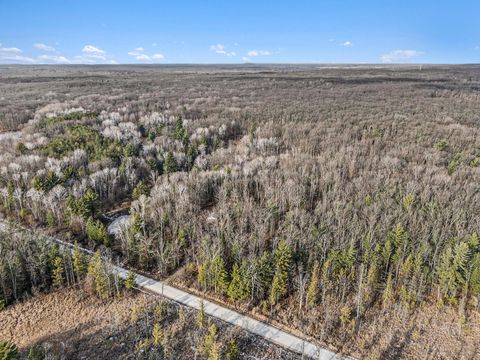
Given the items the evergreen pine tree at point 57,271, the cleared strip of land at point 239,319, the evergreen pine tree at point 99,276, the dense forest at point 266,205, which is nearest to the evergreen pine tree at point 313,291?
the dense forest at point 266,205

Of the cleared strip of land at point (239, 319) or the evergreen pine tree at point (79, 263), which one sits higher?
the evergreen pine tree at point (79, 263)

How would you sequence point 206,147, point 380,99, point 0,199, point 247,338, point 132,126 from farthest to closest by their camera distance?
1. point 380,99
2. point 132,126
3. point 206,147
4. point 0,199
5. point 247,338

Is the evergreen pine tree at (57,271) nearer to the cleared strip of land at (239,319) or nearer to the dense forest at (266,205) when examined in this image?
the dense forest at (266,205)

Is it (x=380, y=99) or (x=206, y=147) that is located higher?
(x=380, y=99)

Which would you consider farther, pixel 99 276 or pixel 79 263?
pixel 79 263

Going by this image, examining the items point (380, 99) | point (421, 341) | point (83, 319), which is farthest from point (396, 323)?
point (380, 99)

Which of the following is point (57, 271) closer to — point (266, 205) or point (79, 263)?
point (79, 263)

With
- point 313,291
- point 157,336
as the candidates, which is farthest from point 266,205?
point 157,336

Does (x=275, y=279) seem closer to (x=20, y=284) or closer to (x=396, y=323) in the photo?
(x=396, y=323)
